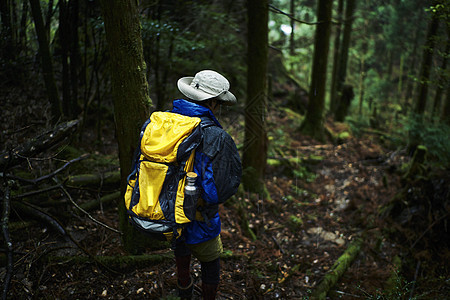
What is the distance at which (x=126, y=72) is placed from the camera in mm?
3219

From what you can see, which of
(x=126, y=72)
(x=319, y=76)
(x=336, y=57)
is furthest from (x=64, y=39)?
(x=336, y=57)

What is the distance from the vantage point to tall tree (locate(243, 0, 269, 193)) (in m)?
6.01

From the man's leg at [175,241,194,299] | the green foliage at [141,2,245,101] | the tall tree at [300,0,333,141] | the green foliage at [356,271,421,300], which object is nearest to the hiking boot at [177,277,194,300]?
the man's leg at [175,241,194,299]

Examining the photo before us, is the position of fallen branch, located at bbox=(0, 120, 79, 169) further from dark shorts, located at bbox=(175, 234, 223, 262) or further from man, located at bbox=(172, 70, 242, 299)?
dark shorts, located at bbox=(175, 234, 223, 262)

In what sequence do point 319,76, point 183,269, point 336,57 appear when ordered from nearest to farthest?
point 183,269 < point 319,76 < point 336,57

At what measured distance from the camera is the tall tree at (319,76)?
10484 millimetres

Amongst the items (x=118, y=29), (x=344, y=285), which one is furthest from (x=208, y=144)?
(x=344, y=285)

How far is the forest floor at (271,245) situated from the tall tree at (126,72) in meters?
1.11

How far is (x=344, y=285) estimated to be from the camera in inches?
178

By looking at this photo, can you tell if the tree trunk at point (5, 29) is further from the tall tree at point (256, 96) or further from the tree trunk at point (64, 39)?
the tall tree at point (256, 96)

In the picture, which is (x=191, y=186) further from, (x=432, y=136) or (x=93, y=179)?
(x=432, y=136)

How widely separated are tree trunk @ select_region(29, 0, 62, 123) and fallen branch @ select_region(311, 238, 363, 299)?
5.34m

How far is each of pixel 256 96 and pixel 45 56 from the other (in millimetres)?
4513

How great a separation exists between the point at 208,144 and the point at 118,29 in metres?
1.81
